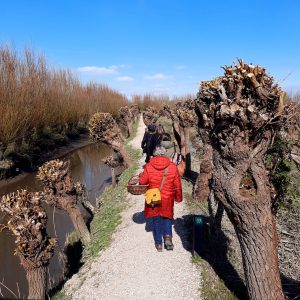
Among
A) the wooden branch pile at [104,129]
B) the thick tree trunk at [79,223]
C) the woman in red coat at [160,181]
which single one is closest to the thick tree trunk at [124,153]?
the wooden branch pile at [104,129]

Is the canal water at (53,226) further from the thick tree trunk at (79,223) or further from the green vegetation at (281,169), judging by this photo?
the green vegetation at (281,169)

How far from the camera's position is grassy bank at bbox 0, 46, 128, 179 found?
59.1 feet

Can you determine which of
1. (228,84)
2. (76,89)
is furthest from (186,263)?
(76,89)

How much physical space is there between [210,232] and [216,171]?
3.75 m

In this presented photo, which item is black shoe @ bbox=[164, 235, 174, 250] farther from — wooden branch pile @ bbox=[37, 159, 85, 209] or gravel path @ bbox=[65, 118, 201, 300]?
wooden branch pile @ bbox=[37, 159, 85, 209]

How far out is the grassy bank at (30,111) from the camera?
1802cm

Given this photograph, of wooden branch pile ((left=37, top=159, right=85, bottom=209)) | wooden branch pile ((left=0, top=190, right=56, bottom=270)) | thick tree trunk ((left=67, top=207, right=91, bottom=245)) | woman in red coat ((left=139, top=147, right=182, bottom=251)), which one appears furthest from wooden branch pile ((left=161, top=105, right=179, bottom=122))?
wooden branch pile ((left=0, top=190, right=56, bottom=270))

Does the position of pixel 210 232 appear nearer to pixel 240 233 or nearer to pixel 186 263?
pixel 186 263

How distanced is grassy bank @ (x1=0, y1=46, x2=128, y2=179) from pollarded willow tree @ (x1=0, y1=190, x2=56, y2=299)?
40.8 ft

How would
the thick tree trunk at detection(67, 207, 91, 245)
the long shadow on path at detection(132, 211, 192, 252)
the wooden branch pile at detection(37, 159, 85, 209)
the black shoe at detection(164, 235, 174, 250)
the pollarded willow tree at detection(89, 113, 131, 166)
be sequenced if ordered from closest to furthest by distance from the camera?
1. the black shoe at detection(164, 235, 174, 250)
2. the long shadow on path at detection(132, 211, 192, 252)
3. the wooden branch pile at detection(37, 159, 85, 209)
4. the thick tree trunk at detection(67, 207, 91, 245)
5. the pollarded willow tree at detection(89, 113, 131, 166)

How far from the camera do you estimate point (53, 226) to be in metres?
11.6

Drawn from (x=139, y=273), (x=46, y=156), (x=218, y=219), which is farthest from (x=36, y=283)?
(x=46, y=156)

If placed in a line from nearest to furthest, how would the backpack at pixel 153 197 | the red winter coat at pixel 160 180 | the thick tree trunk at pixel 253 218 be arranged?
the thick tree trunk at pixel 253 218, the backpack at pixel 153 197, the red winter coat at pixel 160 180

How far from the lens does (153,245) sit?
743cm
